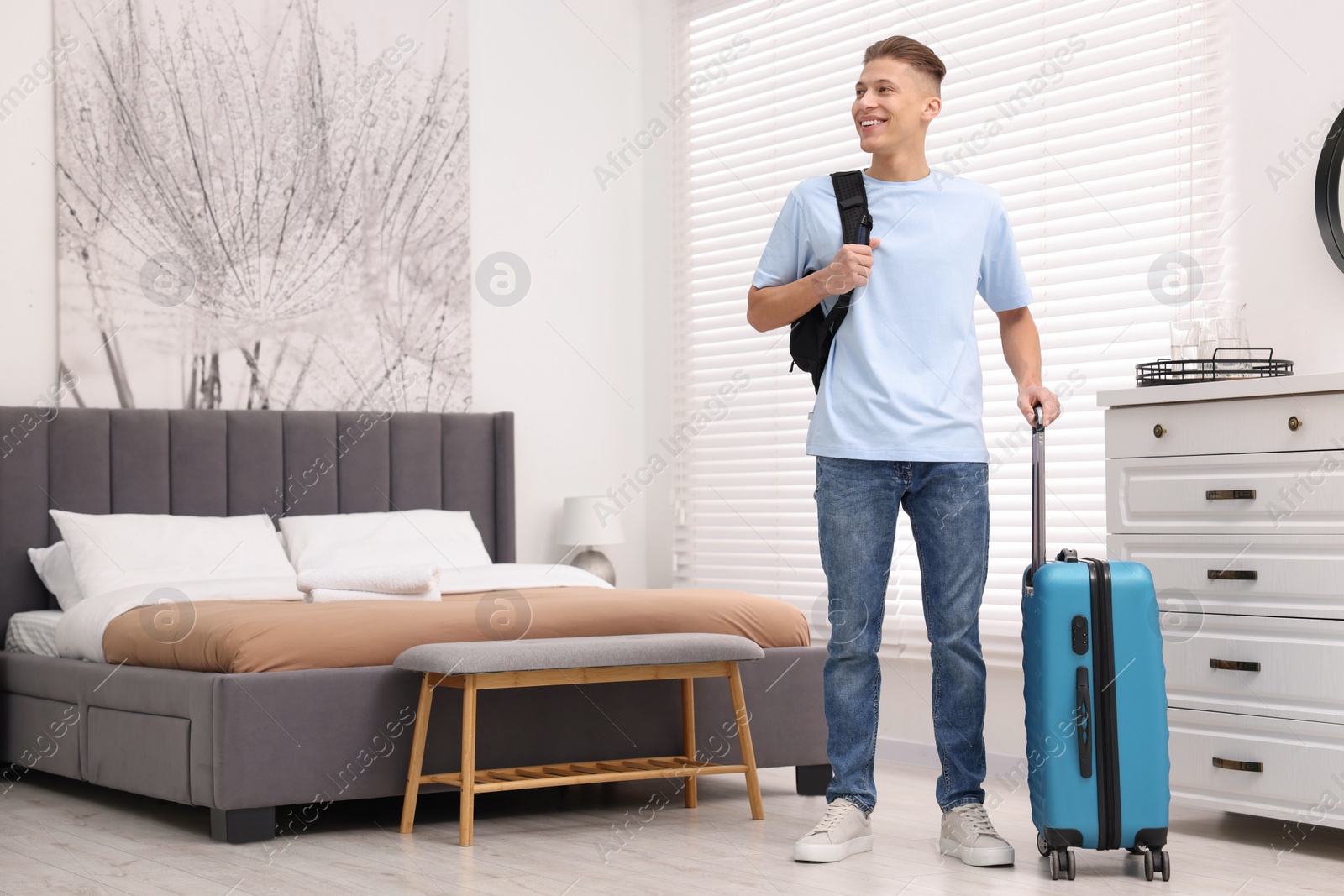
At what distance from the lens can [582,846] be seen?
9.98 ft

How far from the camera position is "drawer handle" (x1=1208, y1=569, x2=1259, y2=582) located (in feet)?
9.91

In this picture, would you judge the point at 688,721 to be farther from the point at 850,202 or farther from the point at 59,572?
the point at 59,572

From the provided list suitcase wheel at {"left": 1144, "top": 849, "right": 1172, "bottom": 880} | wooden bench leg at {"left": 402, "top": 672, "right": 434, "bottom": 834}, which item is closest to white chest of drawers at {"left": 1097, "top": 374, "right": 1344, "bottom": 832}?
suitcase wheel at {"left": 1144, "top": 849, "right": 1172, "bottom": 880}

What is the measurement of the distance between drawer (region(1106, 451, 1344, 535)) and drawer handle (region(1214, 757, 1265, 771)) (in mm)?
495

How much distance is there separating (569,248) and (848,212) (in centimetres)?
319

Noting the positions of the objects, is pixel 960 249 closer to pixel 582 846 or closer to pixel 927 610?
pixel 927 610

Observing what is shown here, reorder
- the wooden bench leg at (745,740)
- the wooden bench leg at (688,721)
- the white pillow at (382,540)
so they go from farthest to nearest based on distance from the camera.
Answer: the white pillow at (382,540) → the wooden bench leg at (688,721) → the wooden bench leg at (745,740)

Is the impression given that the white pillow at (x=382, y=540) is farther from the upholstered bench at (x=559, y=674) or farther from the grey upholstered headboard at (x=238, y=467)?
the upholstered bench at (x=559, y=674)

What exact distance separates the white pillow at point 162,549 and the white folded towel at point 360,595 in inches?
24.3

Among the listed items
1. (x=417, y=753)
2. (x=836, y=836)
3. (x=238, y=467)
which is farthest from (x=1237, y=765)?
(x=238, y=467)

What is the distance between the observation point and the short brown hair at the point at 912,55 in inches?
107

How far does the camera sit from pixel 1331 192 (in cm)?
346

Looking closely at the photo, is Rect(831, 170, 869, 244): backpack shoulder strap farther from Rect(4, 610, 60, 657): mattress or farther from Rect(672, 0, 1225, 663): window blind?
Rect(4, 610, 60, 657): mattress

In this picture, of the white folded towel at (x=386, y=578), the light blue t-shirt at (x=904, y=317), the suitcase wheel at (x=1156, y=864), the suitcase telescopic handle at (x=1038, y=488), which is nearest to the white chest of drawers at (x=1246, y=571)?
the suitcase wheel at (x=1156, y=864)
